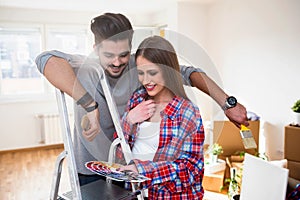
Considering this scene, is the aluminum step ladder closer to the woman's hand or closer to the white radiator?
the woman's hand

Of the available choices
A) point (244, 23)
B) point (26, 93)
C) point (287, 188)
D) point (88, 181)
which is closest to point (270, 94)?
point (244, 23)

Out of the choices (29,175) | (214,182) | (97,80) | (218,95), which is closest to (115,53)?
(97,80)

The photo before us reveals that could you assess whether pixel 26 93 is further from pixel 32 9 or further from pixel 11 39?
pixel 32 9

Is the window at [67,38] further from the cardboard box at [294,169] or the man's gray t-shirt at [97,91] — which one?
the man's gray t-shirt at [97,91]

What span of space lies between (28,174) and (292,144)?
9.08ft

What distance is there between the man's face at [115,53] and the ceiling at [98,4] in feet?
8.98

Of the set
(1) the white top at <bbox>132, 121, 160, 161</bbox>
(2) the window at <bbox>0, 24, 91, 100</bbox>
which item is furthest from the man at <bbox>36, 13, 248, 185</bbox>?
(2) the window at <bbox>0, 24, 91, 100</bbox>

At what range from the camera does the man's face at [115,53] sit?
779 millimetres

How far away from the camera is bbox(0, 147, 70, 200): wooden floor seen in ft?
9.23

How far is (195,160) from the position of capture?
793 millimetres

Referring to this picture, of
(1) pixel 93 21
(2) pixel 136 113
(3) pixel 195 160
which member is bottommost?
(3) pixel 195 160

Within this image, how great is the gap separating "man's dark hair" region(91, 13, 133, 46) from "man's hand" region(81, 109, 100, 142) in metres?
0.22

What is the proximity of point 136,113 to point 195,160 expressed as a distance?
0.21 meters

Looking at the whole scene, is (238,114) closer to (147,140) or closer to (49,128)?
(147,140)
